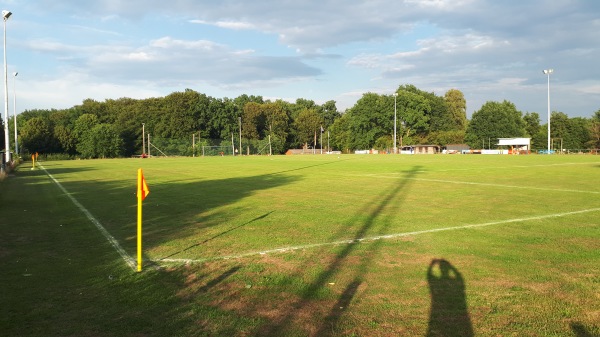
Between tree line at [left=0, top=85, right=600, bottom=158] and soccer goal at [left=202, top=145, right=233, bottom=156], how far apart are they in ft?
4.82

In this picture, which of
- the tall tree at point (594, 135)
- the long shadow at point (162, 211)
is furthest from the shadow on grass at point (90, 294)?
the tall tree at point (594, 135)

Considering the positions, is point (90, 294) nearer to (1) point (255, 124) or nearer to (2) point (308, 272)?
(2) point (308, 272)

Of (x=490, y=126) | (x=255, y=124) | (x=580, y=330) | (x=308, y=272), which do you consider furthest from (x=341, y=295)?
(x=255, y=124)

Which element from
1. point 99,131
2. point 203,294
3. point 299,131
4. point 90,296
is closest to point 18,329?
point 90,296

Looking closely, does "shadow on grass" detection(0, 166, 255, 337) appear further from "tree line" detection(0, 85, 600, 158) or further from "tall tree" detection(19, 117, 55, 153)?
"tall tree" detection(19, 117, 55, 153)

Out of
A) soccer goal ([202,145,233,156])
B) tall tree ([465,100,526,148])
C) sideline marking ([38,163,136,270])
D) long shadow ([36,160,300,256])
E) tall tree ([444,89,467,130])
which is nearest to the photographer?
sideline marking ([38,163,136,270])

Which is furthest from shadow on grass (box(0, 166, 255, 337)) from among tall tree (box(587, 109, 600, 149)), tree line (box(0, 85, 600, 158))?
tall tree (box(587, 109, 600, 149))

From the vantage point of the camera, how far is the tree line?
94188mm

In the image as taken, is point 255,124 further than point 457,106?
No

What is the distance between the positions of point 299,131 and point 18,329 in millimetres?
126185

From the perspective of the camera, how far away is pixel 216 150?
331 ft

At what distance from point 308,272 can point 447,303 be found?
1.90 metres

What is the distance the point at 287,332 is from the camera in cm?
414

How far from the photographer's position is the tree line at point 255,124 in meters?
94.2
